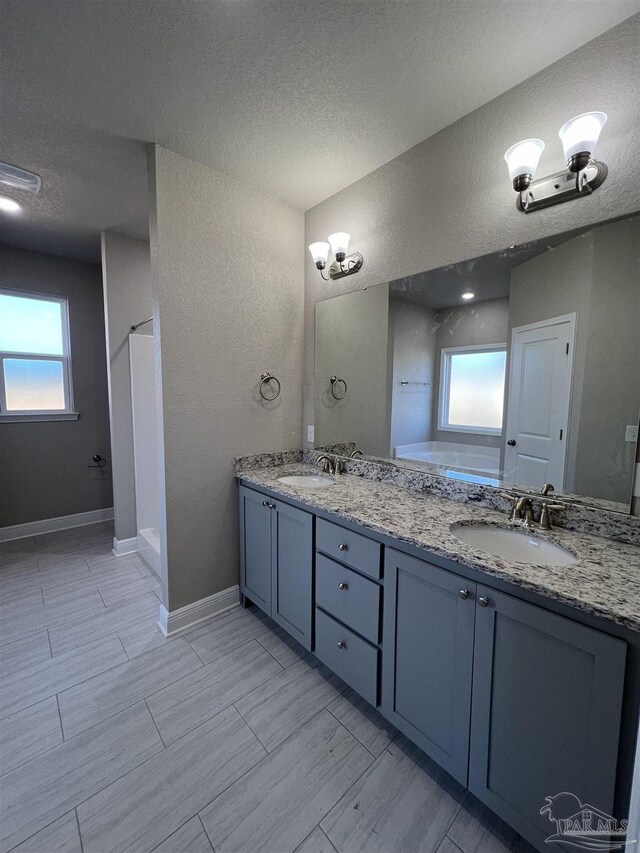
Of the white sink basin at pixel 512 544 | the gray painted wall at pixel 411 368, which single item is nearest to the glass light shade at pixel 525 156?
the gray painted wall at pixel 411 368

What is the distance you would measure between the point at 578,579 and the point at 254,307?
204 cm

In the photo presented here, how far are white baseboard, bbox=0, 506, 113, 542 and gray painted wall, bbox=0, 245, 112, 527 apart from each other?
4 centimetres

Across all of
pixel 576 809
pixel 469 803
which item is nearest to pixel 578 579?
pixel 576 809

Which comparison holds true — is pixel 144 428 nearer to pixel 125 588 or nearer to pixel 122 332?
pixel 122 332

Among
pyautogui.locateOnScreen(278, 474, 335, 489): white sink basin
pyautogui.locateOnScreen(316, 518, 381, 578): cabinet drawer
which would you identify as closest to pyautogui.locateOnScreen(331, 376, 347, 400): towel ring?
pyautogui.locateOnScreen(278, 474, 335, 489): white sink basin

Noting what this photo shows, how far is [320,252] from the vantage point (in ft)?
6.90

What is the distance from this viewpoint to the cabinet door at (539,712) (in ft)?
2.67

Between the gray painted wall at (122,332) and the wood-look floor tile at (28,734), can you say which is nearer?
the wood-look floor tile at (28,734)

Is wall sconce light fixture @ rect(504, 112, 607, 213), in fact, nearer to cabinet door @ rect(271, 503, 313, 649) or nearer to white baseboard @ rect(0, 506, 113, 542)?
cabinet door @ rect(271, 503, 313, 649)

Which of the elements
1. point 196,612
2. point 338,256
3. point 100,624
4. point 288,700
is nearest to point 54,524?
point 100,624

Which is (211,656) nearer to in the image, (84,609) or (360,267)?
(84,609)

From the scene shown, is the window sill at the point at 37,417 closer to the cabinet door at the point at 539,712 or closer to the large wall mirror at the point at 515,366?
the large wall mirror at the point at 515,366

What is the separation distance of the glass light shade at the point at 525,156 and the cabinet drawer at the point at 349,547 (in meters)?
1.49

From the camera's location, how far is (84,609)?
7.06ft
